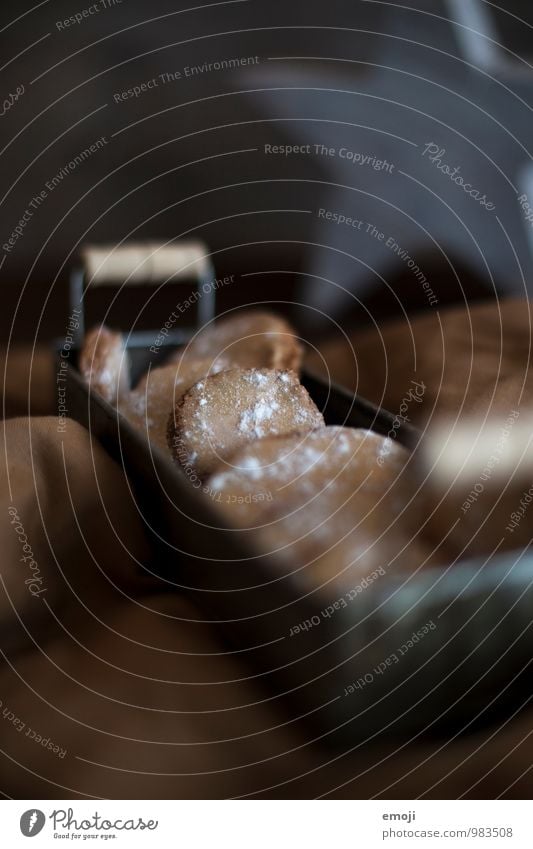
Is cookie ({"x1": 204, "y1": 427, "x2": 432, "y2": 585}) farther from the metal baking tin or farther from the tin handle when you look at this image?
the tin handle

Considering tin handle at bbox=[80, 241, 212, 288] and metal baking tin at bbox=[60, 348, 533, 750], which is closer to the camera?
metal baking tin at bbox=[60, 348, 533, 750]

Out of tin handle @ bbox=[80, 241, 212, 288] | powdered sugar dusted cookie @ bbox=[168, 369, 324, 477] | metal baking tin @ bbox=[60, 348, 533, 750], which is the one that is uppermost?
tin handle @ bbox=[80, 241, 212, 288]

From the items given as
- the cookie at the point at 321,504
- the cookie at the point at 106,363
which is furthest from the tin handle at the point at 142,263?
the cookie at the point at 321,504

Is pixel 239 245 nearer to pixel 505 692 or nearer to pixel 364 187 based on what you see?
pixel 364 187

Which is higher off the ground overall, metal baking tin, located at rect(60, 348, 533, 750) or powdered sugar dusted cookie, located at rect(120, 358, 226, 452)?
powdered sugar dusted cookie, located at rect(120, 358, 226, 452)

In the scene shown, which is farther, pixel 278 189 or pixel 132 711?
pixel 278 189

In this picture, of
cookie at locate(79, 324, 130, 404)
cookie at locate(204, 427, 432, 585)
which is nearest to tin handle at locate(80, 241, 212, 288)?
cookie at locate(79, 324, 130, 404)
